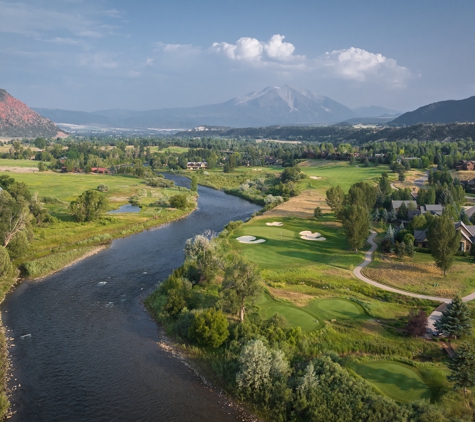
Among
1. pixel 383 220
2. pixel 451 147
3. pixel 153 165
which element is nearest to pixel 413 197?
pixel 383 220

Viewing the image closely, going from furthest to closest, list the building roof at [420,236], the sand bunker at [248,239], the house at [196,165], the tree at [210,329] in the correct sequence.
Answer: the house at [196,165], the sand bunker at [248,239], the building roof at [420,236], the tree at [210,329]

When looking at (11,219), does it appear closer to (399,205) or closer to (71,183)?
(71,183)

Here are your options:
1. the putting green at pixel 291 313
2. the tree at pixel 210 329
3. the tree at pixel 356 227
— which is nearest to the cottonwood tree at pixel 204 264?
the putting green at pixel 291 313

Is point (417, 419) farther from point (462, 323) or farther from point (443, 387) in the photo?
point (462, 323)

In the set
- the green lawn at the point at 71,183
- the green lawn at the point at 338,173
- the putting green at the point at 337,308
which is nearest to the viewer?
the putting green at the point at 337,308

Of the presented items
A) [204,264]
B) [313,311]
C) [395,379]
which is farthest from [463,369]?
[204,264]

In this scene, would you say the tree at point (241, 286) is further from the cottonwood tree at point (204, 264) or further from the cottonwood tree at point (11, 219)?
the cottonwood tree at point (11, 219)
